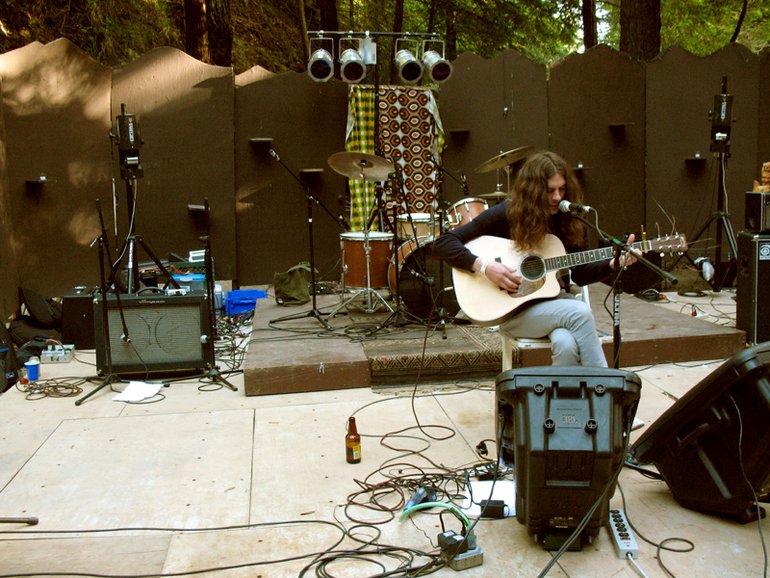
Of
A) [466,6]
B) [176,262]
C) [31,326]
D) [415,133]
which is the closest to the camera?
[31,326]

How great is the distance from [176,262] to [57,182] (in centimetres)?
160

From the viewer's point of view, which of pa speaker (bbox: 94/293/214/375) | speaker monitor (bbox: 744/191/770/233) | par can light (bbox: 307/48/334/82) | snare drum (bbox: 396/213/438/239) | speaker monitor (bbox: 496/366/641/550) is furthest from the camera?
par can light (bbox: 307/48/334/82)

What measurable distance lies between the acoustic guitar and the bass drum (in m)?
1.91

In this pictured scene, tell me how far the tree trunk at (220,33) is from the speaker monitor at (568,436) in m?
9.04

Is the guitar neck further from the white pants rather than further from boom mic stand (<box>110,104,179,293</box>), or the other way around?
boom mic stand (<box>110,104,179,293</box>)

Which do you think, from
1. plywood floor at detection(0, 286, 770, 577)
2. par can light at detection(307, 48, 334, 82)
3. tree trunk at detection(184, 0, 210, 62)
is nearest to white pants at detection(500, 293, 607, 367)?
plywood floor at detection(0, 286, 770, 577)

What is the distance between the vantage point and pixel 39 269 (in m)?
7.97

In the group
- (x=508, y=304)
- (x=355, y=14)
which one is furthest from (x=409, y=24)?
(x=508, y=304)

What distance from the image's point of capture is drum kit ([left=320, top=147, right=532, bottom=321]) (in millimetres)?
5965

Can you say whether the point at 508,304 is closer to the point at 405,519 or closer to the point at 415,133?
the point at 405,519

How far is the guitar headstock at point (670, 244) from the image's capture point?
3.39 meters

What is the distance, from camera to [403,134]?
8.44 m

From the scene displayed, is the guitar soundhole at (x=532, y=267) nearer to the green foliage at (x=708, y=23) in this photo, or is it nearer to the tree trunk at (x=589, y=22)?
the tree trunk at (x=589, y=22)

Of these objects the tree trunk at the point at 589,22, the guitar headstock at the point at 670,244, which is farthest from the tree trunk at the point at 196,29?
the guitar headstock at the point at 670,244
